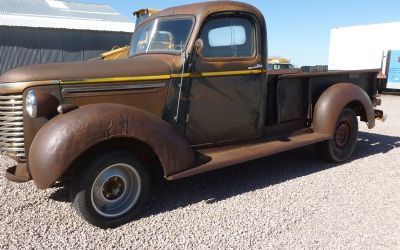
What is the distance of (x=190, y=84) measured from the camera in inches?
162

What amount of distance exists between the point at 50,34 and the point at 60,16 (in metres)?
2.90

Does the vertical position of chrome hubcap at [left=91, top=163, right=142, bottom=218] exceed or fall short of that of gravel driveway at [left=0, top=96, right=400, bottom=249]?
it exceeds it

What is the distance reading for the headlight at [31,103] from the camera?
133 inches

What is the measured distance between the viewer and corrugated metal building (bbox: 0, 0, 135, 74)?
15.9 meters

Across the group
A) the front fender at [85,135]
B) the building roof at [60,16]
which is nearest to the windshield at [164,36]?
the front fender at [85,135]

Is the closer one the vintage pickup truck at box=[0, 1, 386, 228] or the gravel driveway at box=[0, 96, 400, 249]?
the gravel driveway at box=[0, 96, 400, 249]

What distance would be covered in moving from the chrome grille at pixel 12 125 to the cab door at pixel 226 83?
5.23 ft

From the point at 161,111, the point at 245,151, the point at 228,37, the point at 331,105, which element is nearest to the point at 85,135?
the point at 161,111

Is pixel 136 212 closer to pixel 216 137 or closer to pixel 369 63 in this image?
pixel 216 137

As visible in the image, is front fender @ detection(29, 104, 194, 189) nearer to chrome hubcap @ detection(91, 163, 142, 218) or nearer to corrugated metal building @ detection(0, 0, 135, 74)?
chrome hubcap @ detection(91, 163, 142, 218)

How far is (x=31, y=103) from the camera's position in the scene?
11.1 ft

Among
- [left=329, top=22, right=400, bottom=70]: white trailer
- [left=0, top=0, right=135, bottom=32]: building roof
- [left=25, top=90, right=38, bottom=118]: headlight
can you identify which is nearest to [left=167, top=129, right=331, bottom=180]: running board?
[left=25, top=90, right=38, bottom=118]: headlight

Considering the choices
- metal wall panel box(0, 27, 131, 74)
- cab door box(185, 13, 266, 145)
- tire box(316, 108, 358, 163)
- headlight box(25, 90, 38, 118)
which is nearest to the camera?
headlight box(25, 90, 38, 118)

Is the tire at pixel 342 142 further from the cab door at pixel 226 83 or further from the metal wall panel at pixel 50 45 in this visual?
the metal wall panel at pixel 50 45
